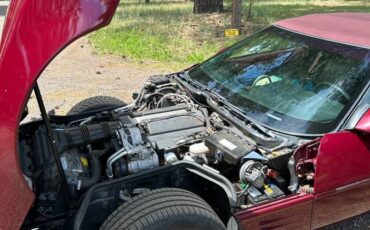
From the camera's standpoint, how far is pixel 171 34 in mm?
10406

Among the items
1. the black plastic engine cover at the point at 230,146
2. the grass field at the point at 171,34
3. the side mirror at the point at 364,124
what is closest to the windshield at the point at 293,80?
the side mirror at the point at 364,124

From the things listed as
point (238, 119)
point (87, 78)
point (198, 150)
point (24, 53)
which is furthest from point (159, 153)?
point (87, 78)

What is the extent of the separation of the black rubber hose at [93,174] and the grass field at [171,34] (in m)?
5.50

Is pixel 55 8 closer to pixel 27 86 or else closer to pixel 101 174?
pixel 27 86

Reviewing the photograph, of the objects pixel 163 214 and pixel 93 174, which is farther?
pixel 93 174

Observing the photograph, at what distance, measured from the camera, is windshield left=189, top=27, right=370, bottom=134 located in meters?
2.91

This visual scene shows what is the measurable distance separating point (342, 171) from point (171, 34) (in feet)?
26.4

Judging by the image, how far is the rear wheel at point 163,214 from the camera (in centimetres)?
232

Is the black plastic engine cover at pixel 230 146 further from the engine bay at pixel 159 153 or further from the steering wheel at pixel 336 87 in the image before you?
the steering wheel at pixel 336 87

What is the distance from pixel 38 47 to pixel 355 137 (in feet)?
6.24

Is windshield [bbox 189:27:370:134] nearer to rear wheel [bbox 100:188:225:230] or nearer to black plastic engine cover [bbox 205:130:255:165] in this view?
black plastic engine cover [bbox 205:130:255:165]

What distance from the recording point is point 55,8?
2.16 metres

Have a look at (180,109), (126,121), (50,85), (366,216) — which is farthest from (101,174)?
(50,85)

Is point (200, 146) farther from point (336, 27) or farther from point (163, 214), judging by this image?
point (336, 27)
